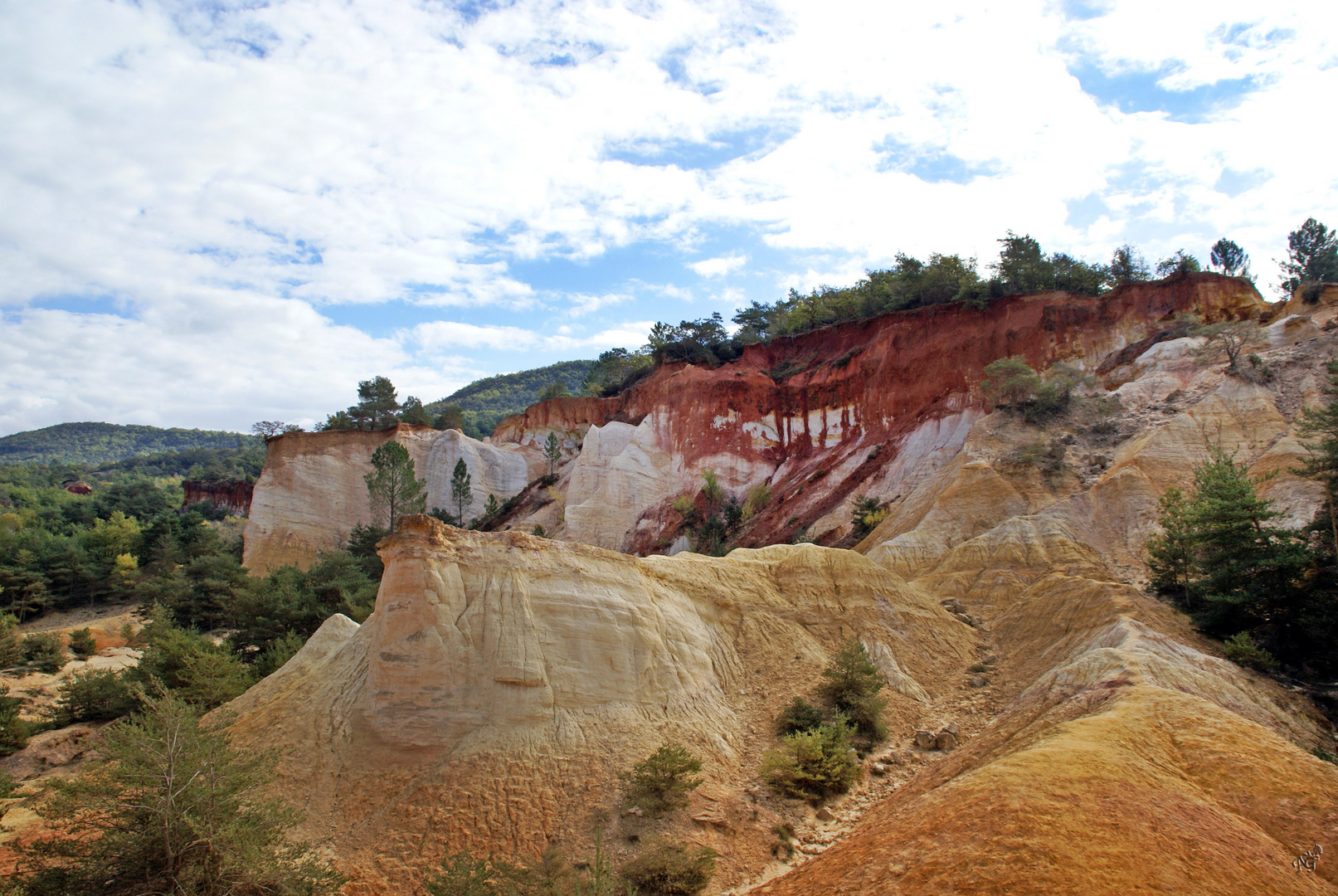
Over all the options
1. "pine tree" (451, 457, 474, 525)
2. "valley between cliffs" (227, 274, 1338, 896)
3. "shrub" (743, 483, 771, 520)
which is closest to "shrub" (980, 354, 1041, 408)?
"valley between cliffs" (227, 274, 1338, 896)

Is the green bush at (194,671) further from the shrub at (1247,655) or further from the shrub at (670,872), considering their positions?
the shrub at (1247,655)

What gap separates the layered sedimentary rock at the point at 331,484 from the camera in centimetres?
4538

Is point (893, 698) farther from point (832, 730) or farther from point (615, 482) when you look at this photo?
point (615, 482)

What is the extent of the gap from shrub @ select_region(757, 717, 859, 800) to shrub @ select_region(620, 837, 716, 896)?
2.43 m

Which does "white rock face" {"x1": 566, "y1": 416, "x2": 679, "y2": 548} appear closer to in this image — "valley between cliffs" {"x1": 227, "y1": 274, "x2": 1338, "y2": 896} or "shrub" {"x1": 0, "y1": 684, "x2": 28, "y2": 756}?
"valley between cliffs" {"x1": 227, "y1": 274, "x2": 1338, "y2": 896}

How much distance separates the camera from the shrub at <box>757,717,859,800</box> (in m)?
12.0

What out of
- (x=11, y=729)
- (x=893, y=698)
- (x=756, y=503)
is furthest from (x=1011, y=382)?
(x=11, y=729)

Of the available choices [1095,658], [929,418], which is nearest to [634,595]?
[1095,658]

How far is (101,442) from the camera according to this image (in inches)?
6009

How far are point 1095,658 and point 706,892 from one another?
8.72 m

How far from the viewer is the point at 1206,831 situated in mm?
8133

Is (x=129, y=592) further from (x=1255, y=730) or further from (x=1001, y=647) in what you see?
(x=1255, y=730)

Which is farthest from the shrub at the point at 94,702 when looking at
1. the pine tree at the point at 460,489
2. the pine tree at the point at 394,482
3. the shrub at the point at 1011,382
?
the shrub at the point at 1011,382

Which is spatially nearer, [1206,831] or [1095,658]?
[1206,831]
